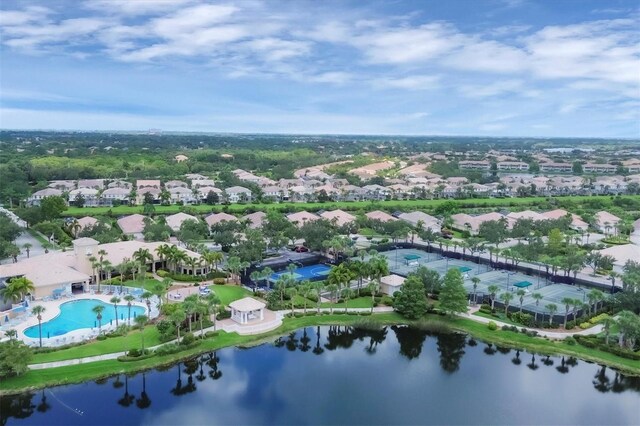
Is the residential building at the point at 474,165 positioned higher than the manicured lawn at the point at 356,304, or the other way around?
the residential building at the point at 474,165

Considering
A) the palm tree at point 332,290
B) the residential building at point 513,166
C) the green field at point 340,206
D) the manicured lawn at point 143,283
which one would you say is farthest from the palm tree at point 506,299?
the residential building at point 513,166

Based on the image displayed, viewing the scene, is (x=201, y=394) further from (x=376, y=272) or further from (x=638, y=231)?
(x=638, y=231)

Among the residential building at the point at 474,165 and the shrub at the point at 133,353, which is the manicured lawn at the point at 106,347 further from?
the residential building at the point at 474,165

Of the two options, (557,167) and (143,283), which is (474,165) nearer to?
(557,167)

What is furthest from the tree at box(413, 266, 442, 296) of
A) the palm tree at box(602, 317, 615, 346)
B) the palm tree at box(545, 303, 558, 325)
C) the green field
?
the green field

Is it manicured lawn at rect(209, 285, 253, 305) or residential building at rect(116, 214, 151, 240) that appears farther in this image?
residential building at rect(116, 214, 151, 240)

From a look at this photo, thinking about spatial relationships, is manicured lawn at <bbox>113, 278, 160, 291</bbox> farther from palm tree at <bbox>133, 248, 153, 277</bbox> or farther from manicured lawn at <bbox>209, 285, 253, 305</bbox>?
manicured lawn at <bbox>209, 285, 253, 305</bbox>
